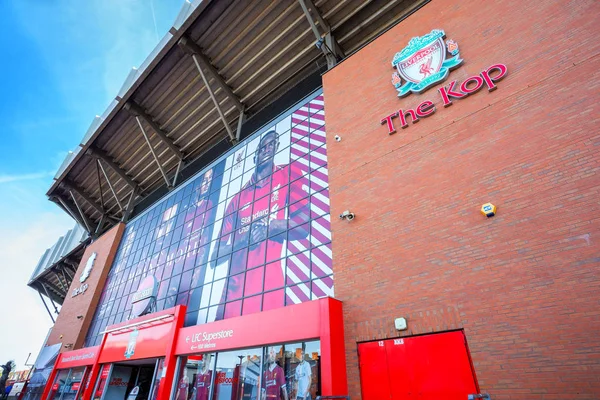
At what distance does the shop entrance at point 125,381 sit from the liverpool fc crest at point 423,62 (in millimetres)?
12233

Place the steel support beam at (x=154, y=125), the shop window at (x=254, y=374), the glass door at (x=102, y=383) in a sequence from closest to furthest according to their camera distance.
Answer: the shop window at (x=254, y=374), the glass door at (x=102, y=383), the steel support beam at (x=154, y=125)

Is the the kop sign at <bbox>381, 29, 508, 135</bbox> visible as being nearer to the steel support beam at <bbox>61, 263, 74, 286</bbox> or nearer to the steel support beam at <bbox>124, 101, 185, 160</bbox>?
the steel support beam at <bbox>124, 101, 185, 160</bbox>

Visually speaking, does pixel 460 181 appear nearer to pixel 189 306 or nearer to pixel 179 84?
→ pixel 189 306

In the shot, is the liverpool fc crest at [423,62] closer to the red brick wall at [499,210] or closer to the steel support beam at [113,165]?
the red brick wall at [499,210]

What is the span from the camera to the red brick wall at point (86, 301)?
17.0m

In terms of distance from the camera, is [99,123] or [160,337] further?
[99,123]

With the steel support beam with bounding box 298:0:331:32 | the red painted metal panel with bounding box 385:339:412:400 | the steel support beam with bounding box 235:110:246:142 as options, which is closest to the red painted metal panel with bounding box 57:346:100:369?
the steel support beam with bounding box 235:110:246:142

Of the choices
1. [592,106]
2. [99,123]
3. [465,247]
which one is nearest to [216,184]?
[99,123]

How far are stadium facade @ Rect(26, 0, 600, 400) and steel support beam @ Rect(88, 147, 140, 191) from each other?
6.16 metres

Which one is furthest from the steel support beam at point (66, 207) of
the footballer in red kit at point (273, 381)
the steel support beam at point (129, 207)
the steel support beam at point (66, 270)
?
the footballer in red kit at point (273, 381)

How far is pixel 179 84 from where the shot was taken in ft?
50.6

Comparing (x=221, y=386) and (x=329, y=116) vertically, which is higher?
(x=329, y=116)

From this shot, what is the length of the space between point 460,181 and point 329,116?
4.70 metres

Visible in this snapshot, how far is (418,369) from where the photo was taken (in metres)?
5.41
